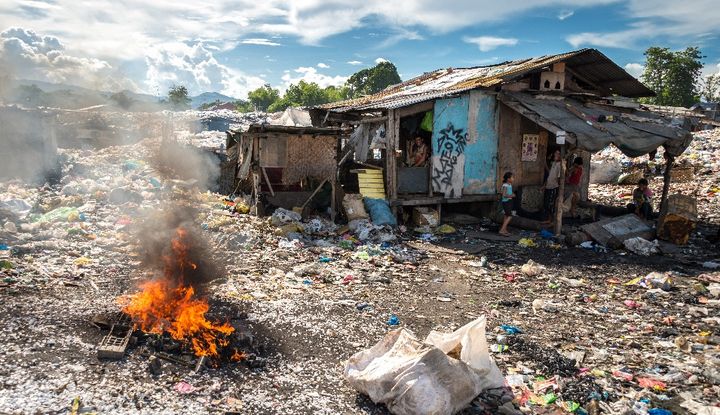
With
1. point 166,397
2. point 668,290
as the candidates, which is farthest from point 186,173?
point 668,290

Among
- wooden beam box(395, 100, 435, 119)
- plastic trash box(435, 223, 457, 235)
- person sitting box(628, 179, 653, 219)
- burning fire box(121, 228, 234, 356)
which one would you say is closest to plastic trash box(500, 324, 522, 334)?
burning fire box(121, 228, 234, 356)

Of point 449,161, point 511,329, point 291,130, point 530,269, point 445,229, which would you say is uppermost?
point 291,130

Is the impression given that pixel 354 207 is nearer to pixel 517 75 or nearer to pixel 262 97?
pixel 517 75

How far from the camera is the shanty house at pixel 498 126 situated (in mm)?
10164

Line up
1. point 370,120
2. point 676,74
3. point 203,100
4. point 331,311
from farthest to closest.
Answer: point 203,100
point 676,74
point 370,120
point 331,311

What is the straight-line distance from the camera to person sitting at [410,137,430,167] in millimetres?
11258

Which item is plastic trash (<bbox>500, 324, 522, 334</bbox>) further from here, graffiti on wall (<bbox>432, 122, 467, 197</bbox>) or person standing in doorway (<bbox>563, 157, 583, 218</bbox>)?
person standing in doorway (<bbox>563, 157, 583, 218</bbox>)

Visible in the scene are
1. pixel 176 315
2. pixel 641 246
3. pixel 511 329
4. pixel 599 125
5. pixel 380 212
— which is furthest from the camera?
pixel 380 212

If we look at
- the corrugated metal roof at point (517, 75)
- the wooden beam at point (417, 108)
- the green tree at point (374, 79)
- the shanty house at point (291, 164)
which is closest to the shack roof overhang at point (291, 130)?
the shanty house at point (291, 164)

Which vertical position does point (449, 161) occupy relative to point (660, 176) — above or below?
above

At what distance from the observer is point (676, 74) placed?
1330 inches

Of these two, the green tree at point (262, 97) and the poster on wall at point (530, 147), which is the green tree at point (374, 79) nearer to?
the green tree at point (262, 97)

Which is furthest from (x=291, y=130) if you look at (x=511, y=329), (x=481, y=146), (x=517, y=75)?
(x=511, y=329)

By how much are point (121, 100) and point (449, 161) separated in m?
20.8
